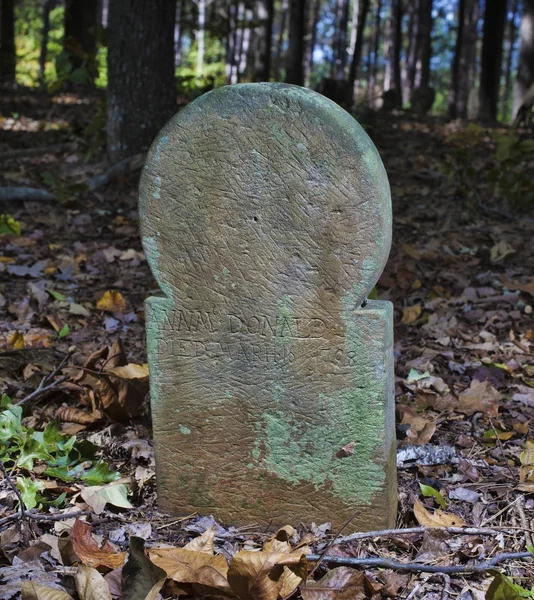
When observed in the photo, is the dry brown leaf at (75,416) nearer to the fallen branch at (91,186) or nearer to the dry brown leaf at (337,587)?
the dry brown leaf at (337,587)

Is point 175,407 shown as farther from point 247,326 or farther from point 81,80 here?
point 81,80

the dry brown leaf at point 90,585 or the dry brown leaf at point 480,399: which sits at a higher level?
the dry brown leaf at point 480,399

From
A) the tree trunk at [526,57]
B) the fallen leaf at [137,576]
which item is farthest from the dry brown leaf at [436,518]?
the tree trunk at [526,57]

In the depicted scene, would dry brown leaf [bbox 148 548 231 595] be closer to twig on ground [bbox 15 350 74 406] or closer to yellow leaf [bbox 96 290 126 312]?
twig on ground [bbox 15 350 74 406]

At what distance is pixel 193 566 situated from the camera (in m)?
2.19

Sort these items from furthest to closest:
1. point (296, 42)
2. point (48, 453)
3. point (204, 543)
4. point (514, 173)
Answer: point (296, 42)
point (514, 173)
point (48, 453)
point (204, 543)

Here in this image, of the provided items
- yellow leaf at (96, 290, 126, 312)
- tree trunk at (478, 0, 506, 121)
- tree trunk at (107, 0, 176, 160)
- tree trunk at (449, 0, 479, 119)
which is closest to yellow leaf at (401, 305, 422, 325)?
yellow leaf at (96, 290, 126, 312)

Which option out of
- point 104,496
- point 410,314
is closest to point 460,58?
point 410,314

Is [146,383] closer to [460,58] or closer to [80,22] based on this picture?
[80,22]

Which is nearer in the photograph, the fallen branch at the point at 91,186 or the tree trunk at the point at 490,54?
the fallen branch at the point at 91,186

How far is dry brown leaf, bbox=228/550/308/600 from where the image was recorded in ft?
6.82

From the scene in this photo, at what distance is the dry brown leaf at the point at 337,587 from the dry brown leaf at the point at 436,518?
0.41 meters

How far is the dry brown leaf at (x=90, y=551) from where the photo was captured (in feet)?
7.34

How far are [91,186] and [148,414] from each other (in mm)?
4322
